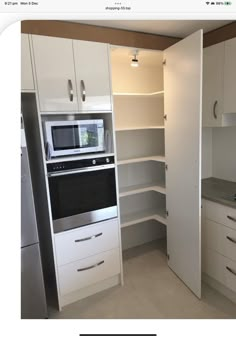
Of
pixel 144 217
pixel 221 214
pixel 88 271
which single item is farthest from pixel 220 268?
pixel 88 271

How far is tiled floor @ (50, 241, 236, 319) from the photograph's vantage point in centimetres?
172

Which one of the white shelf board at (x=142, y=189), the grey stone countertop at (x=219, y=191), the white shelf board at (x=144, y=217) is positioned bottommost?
the white shelf board at (x=144, y=217)

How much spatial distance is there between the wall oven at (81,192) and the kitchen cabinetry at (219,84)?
994 mm

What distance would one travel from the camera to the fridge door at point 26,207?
4.79 feet

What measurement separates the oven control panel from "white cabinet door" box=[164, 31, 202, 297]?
57 centimetres

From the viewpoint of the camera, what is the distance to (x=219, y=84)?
194 cm

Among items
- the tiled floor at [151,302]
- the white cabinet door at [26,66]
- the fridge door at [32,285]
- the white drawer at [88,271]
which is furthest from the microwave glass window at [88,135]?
the tiled floor at [151,302]

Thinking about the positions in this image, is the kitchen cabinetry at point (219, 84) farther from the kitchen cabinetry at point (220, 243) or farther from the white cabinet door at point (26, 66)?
the white cabinet door at point (26, 66)

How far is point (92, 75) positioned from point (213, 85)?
3.48ft

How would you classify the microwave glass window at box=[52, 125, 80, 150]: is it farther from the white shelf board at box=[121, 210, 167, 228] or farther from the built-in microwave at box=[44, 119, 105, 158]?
the white shelf board at box=[121, 210, 167, 228]

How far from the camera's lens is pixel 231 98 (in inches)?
72.8

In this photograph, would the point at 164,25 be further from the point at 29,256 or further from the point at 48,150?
the point at 29,256
